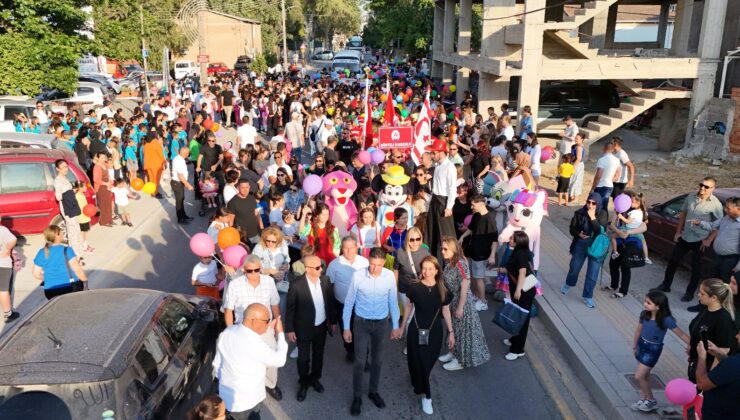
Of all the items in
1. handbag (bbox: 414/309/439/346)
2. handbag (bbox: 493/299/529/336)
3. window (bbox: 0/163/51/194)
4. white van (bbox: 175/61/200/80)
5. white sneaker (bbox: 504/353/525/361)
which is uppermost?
white van (bbox: 175/61/200/80)

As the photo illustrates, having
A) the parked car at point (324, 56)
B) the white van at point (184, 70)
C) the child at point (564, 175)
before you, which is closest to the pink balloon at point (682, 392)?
the child at point (564, 175)

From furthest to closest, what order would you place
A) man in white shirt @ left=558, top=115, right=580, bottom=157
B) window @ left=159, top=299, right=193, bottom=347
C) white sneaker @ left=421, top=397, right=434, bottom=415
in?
man in white shirt @ left=558, top=115, right=580, bottom=157 → white sneaker @ left=421, top=397, right=434, bottom=415 → window @ left=159, top=299, right=193, bottom=347

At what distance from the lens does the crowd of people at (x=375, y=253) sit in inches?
212

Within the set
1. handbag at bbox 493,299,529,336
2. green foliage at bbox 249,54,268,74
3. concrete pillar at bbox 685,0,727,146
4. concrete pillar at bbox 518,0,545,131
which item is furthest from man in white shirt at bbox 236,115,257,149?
green foliage at bbox 249,54,268,74

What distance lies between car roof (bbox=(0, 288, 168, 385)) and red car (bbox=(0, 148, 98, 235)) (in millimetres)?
5850

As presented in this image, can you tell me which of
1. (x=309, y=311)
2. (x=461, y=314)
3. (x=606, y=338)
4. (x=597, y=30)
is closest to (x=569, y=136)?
(x=606, y=338)

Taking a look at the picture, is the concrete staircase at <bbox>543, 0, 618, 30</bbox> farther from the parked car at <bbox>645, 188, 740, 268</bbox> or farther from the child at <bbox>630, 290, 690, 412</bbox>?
the child at <bbox>630, 290, 690, 412</bbox>

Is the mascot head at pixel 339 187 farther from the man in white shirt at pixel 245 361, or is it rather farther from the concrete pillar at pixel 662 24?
the concrete pillar at pixel 662 24

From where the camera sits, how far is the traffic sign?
11.9 meters

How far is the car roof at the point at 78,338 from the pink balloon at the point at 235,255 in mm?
1122

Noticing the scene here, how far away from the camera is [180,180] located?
12125 millimetres

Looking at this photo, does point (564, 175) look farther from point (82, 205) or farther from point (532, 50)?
point (82, 205)

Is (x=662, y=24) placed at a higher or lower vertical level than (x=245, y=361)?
higher

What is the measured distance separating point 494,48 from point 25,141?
1489cm
